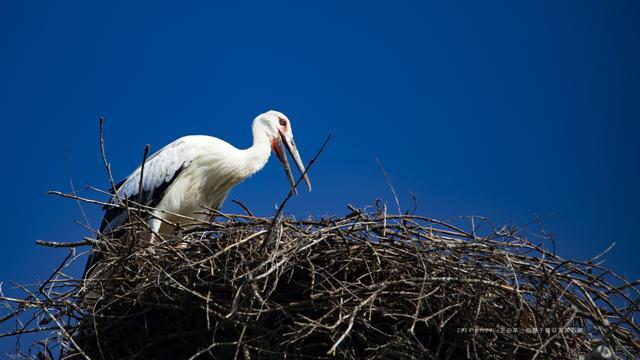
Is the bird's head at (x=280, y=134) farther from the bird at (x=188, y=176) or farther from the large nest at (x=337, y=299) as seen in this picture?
the large nest at (x=337, y=299)

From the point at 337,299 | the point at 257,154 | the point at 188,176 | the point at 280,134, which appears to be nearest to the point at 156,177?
the point at 188,176

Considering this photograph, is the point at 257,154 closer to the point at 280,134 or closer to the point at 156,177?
the point at 280,134

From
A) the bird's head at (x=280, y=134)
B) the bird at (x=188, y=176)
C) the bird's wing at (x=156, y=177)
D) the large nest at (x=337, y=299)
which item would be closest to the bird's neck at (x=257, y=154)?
the bird at (x=188, y=176)

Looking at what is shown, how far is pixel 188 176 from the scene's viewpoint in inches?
258

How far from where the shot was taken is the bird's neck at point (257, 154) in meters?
6.77

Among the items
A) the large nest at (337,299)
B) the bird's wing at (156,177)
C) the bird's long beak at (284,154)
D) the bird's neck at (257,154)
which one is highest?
the bird's long beak at (284,154)

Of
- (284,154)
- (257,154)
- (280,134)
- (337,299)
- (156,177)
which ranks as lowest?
(337,299)

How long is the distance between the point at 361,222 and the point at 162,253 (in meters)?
1.15

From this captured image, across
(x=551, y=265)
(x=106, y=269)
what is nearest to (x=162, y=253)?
(x=106, y=269)

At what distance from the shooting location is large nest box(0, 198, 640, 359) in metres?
4.26

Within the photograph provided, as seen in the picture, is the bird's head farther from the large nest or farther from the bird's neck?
the large nest

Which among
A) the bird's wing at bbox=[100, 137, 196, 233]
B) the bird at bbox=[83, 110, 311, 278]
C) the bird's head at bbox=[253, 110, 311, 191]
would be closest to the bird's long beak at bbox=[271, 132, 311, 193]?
the bird's head at bbox=[253, 110, 311, 191]

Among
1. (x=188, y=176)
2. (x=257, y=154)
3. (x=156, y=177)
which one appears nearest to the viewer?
(x=156, y=177)

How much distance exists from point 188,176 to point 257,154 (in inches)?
24.1
